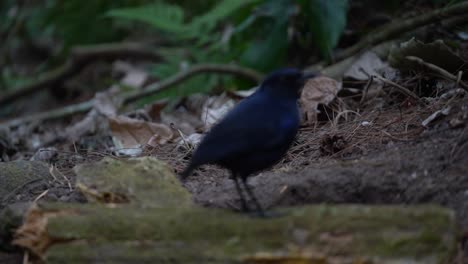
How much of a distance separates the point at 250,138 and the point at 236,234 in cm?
49

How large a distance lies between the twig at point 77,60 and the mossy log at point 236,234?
207 inches

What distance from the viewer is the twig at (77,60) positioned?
7.93 meters

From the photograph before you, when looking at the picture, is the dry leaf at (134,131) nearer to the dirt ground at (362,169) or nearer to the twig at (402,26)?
the dirt ground at (362,169)

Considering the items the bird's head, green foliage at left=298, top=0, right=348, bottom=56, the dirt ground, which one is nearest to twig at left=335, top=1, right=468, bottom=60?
green foliage at left=298, top=0, right=348, bottom=56

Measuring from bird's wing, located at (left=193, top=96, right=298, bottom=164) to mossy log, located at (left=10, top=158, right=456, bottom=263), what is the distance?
0.23m

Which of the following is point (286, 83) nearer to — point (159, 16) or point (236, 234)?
point (236, 234)

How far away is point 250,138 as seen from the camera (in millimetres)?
2871

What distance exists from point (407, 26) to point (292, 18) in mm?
1042

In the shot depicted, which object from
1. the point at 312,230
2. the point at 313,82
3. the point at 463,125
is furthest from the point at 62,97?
the point at 312,230

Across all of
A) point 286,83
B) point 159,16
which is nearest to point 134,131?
point 286,83

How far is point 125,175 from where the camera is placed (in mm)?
3207

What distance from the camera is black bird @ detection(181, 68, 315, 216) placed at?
2824 millimetres

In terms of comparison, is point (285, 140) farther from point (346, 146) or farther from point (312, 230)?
point (346, 146)

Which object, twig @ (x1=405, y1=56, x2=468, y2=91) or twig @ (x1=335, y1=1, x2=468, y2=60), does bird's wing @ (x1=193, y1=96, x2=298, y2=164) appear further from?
twig @ (x1=335, y1=1, x2=468, y2=60)
